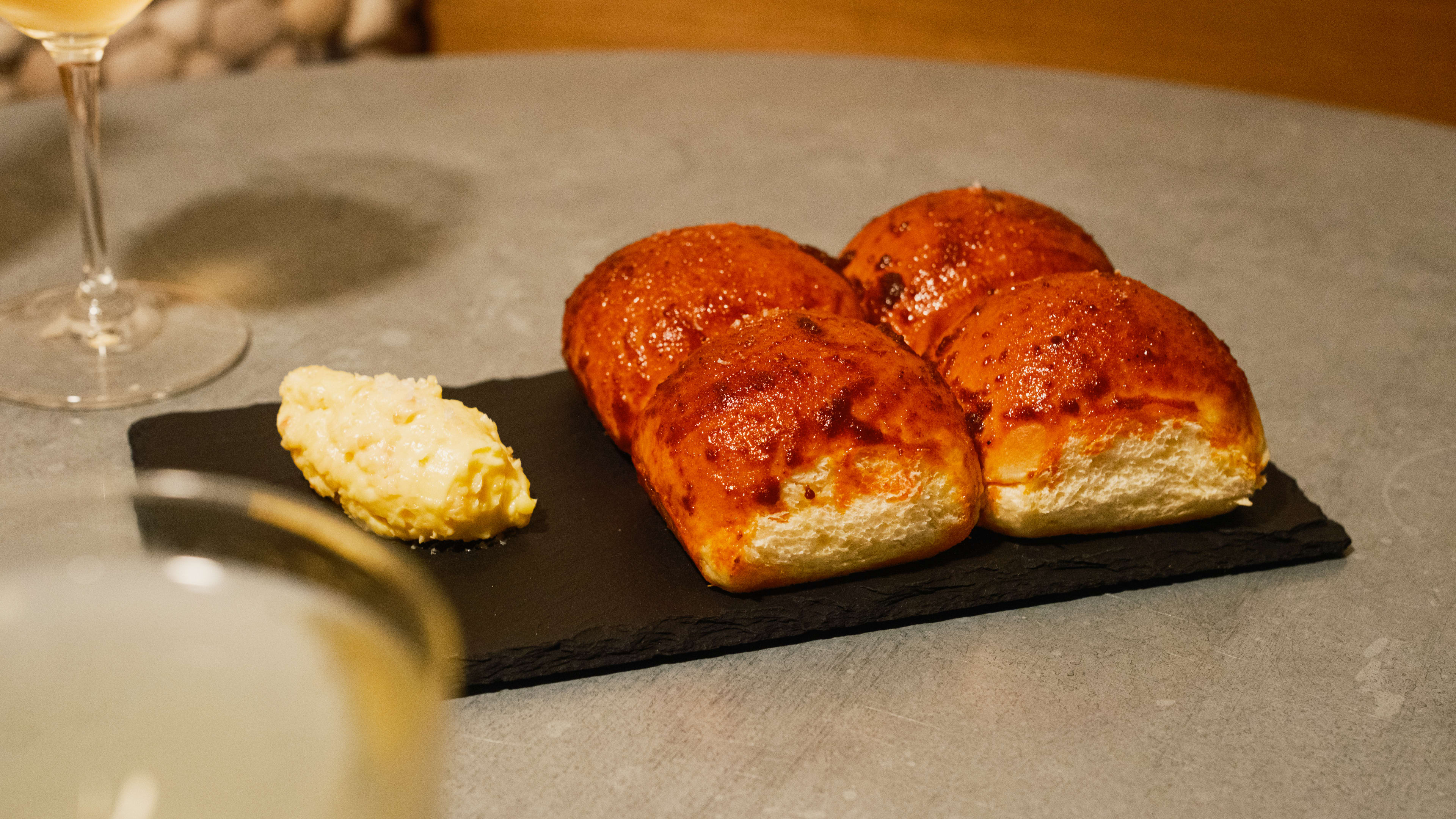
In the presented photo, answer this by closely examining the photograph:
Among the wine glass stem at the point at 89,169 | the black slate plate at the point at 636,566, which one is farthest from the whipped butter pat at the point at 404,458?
the wine glass stem at the point at 89,169

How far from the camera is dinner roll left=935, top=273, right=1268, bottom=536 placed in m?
Answer: 0.94

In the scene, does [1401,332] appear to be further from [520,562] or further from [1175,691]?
[520,562]

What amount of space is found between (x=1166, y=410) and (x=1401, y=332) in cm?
59

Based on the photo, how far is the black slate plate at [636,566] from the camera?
0.86 m

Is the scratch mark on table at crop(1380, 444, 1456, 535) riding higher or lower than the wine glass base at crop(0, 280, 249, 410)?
higher

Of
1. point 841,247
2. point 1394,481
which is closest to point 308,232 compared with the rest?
point 841,247

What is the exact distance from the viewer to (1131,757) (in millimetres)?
792

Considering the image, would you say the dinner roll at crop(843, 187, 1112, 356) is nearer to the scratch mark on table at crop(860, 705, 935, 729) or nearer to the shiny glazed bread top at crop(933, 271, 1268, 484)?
the shiny glazed bread top at crop(933, 271, 1268, 484)

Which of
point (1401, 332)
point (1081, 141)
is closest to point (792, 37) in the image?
point (1081, 141)

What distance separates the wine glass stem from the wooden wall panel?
82.3 inches

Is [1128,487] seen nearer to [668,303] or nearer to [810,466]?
[810,466]

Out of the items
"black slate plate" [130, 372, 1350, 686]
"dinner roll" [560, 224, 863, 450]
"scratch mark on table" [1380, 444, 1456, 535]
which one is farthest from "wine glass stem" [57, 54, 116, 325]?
"scratch mark on table" [1380, 444, 1456, 535]

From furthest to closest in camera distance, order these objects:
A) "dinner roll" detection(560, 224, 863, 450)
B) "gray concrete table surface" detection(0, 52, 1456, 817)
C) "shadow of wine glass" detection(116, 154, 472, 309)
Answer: "shadow of wine glass" detection(116, 154, 472, 309) → "dinner roll" detection(560, 224, 863, 450) → "gray concrete table surface" detection(0, 52, 1456, 817)

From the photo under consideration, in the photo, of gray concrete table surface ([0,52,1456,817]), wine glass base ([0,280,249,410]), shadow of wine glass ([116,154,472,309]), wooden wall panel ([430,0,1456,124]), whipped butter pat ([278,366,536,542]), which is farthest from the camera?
wooden wall panel ([430,0,1456,124])
